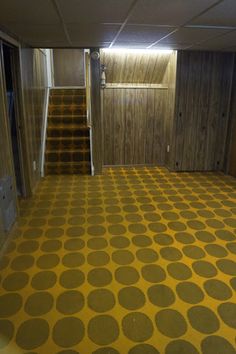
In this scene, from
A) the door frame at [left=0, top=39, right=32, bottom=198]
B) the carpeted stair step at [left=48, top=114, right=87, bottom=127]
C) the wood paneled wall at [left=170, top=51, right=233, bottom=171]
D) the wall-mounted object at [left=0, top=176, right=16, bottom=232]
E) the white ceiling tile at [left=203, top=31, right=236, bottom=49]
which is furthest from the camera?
the carpeted stair step at [left=48, top=114, right=87, bottom=127]

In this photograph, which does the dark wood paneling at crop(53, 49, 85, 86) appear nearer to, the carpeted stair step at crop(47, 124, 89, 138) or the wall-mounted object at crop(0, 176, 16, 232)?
the carpeted stair step at crop(47, 124, 89, 138)

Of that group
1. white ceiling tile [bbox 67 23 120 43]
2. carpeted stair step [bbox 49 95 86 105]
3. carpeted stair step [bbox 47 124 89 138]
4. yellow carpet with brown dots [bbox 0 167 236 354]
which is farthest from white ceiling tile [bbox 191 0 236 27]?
carpeted stair step [bbox 49 95 86 105]

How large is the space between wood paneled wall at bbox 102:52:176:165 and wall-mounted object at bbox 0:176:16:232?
8.93 ft

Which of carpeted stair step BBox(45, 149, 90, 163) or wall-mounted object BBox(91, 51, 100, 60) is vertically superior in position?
wall-mounted object BBox(91, 51, 100, 60)

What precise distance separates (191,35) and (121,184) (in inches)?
92.3

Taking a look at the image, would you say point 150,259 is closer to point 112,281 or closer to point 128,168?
point 112,281

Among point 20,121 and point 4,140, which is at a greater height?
point 20,121

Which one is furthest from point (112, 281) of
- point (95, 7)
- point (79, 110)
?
point (79, 110)

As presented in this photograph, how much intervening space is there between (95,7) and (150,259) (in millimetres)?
2161

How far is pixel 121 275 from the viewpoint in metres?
2.33

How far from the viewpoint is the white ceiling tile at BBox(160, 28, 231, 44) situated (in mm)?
2885

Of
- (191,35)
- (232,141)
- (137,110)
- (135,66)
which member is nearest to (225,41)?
(191,35)

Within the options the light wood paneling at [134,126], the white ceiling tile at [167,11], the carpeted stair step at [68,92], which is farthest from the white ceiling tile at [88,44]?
the carpeted stair step at [68,92]

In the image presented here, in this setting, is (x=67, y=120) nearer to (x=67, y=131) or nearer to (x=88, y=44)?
(x=67, y=131)
